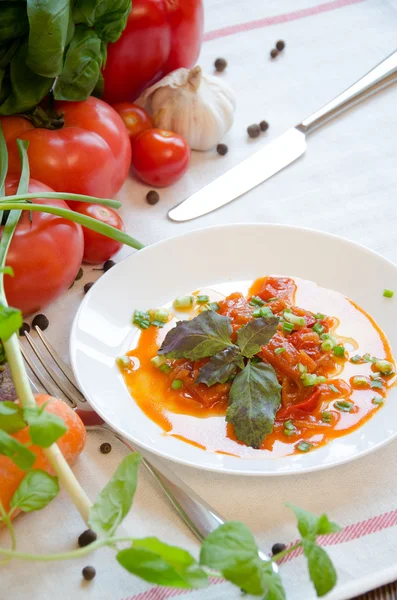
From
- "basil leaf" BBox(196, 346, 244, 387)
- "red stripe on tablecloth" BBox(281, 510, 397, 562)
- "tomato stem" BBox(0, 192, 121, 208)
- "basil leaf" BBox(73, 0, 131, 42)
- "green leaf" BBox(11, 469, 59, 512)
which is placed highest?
"basil leaf" BBox(73, 0, 131, 42)

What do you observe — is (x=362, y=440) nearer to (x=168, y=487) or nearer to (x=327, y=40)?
(x=168, y=487)

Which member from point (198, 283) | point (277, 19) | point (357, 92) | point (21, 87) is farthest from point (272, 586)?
point (277, 19)

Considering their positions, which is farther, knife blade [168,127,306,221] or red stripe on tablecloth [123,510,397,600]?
knife blade [168,127,306,221]

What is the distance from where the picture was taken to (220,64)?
2.82 metres

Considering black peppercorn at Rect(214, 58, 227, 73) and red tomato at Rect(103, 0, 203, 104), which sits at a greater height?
red tomato at Rect(103, 0, 203, 104)

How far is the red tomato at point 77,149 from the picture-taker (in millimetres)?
Answer: 2068

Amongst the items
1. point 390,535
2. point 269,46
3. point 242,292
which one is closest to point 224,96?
point 269,46

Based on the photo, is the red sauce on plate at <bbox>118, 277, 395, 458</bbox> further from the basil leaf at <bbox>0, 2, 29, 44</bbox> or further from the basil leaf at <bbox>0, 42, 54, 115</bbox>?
the basil leaf at <bbox>0, 2, 29, 44</bbox>

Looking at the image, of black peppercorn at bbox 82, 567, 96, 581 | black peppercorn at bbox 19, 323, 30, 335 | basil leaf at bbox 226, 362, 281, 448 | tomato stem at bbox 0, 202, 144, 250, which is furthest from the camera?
black peppercorn at bbox 19, 323, 30, 335

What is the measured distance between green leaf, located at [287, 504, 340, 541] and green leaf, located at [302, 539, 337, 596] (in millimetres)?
19

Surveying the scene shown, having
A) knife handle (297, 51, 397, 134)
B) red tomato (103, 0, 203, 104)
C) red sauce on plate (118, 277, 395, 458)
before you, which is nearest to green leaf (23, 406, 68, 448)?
red sauce on plate (118, 277, 395, 458)

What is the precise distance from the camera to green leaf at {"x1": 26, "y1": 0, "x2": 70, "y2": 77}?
1.87m

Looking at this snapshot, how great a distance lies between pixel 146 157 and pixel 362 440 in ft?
3.83

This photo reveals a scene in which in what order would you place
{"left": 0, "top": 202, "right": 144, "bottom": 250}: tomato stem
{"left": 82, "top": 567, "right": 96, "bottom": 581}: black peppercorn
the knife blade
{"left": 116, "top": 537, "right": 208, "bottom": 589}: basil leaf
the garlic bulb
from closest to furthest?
{"left": 116, "top": 537, "right": 208, "bottom": 589}: basil leaf
{"left": 82, "top": 567, "right": 96, "bottom": 581}: black peppercorn
{"left": 0, "top": 202, "right": 144, "bottom": 250}: tomato stem
the knife blade
the garlic bulb
